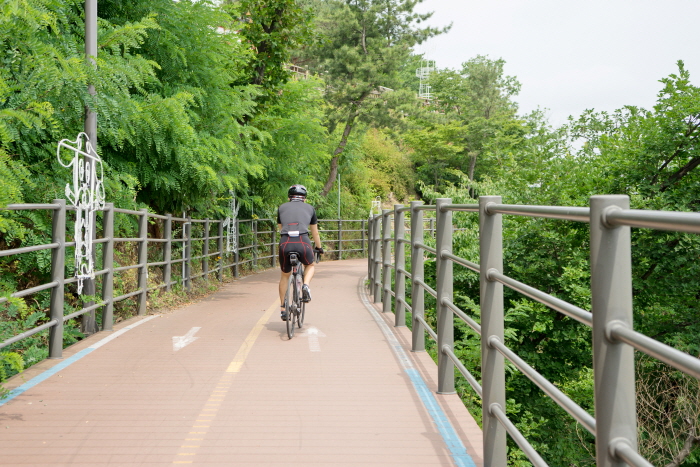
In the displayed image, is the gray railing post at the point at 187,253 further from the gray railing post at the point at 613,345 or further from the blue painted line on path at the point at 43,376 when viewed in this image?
the gray railing post at the point at 613,345

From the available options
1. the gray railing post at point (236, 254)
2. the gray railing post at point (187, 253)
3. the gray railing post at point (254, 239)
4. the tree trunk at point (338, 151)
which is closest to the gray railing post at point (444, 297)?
the gray railing post at point (187, 253)

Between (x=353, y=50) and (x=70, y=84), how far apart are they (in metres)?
26.2

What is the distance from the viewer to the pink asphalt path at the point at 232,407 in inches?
179

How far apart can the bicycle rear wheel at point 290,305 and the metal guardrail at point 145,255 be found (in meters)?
2.38

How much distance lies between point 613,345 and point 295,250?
746 cm

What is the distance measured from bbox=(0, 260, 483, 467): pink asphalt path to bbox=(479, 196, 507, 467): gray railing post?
0.35 m

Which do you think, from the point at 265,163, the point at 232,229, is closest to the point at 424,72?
the point at 232,229

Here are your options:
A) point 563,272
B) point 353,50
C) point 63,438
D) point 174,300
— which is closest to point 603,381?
point 63,438

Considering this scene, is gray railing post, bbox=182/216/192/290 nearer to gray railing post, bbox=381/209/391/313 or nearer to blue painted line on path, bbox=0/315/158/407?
gray railing post, bbox=381/209/391/313

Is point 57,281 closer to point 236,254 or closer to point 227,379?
point 227,379

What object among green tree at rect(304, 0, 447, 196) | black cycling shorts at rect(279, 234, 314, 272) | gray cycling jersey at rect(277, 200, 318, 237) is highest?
green tree at rect(304, 0, 447, 196)

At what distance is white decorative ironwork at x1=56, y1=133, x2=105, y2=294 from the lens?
8.62 meters

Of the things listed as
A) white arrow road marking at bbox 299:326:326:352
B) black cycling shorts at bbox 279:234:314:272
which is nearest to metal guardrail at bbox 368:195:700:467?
white arrow road marking at bbox 299:326:326:352

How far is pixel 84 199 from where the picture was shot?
908cm
